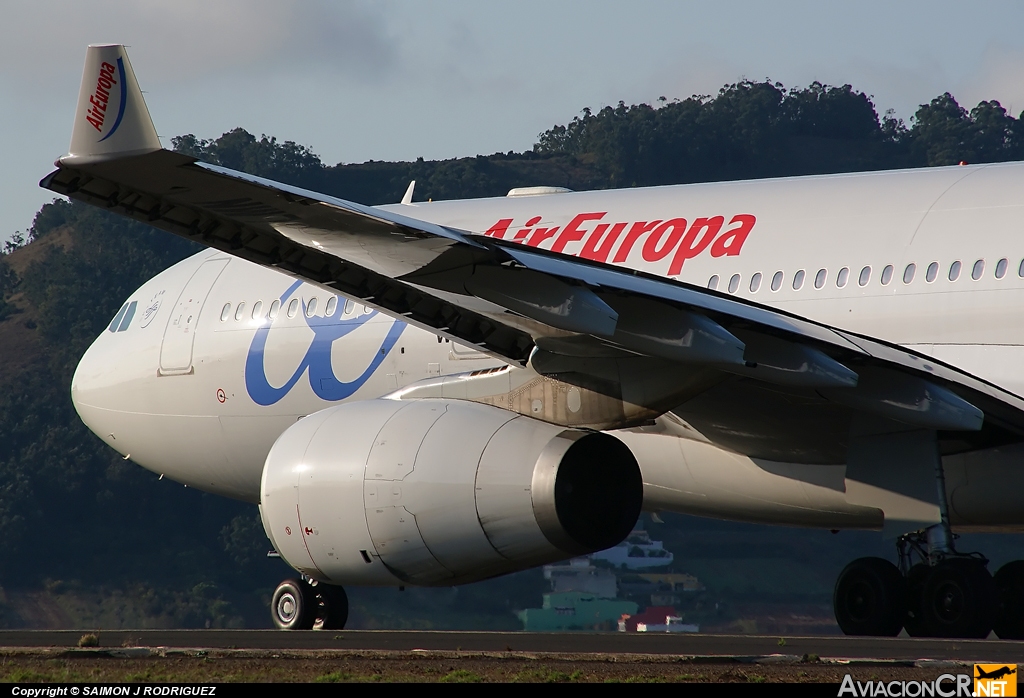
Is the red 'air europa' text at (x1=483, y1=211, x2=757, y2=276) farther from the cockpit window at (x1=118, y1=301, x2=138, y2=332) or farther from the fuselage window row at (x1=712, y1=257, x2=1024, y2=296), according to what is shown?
the cockpit window at (x1=118, y1=301, x2=138, y2=332)

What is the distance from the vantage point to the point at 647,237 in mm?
14609

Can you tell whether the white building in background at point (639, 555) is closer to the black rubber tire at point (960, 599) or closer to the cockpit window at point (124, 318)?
the cockpit window at point (124, 318)

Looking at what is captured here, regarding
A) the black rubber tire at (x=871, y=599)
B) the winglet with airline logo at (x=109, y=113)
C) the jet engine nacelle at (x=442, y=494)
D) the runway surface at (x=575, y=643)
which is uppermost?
the winglet with airline logo at (x=109, y=113)

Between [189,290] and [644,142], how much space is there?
4007 inches

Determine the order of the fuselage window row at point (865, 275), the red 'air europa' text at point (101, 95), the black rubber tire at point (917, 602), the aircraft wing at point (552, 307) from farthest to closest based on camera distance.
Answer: the black rubber tire at point (917, 602)
the fuselage window row at point (865, 275)
the aircraft wing at point (552, 307)
the red 'air europa' text at point (101, 95)

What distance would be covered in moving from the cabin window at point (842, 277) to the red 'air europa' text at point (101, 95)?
6893 mm

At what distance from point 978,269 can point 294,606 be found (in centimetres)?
736

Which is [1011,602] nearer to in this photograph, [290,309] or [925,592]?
[925,592]

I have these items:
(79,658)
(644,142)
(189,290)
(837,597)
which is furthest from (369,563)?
(644,142)

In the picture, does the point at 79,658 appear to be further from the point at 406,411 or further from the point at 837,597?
the point at 837,597

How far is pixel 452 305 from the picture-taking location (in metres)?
12.0

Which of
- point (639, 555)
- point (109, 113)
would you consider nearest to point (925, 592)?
point (109, 113)

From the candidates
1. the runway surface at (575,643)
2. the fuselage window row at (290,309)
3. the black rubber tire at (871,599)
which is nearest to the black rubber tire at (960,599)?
the black rubber tire at (871,599)

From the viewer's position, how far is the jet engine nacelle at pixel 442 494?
11.6 m
